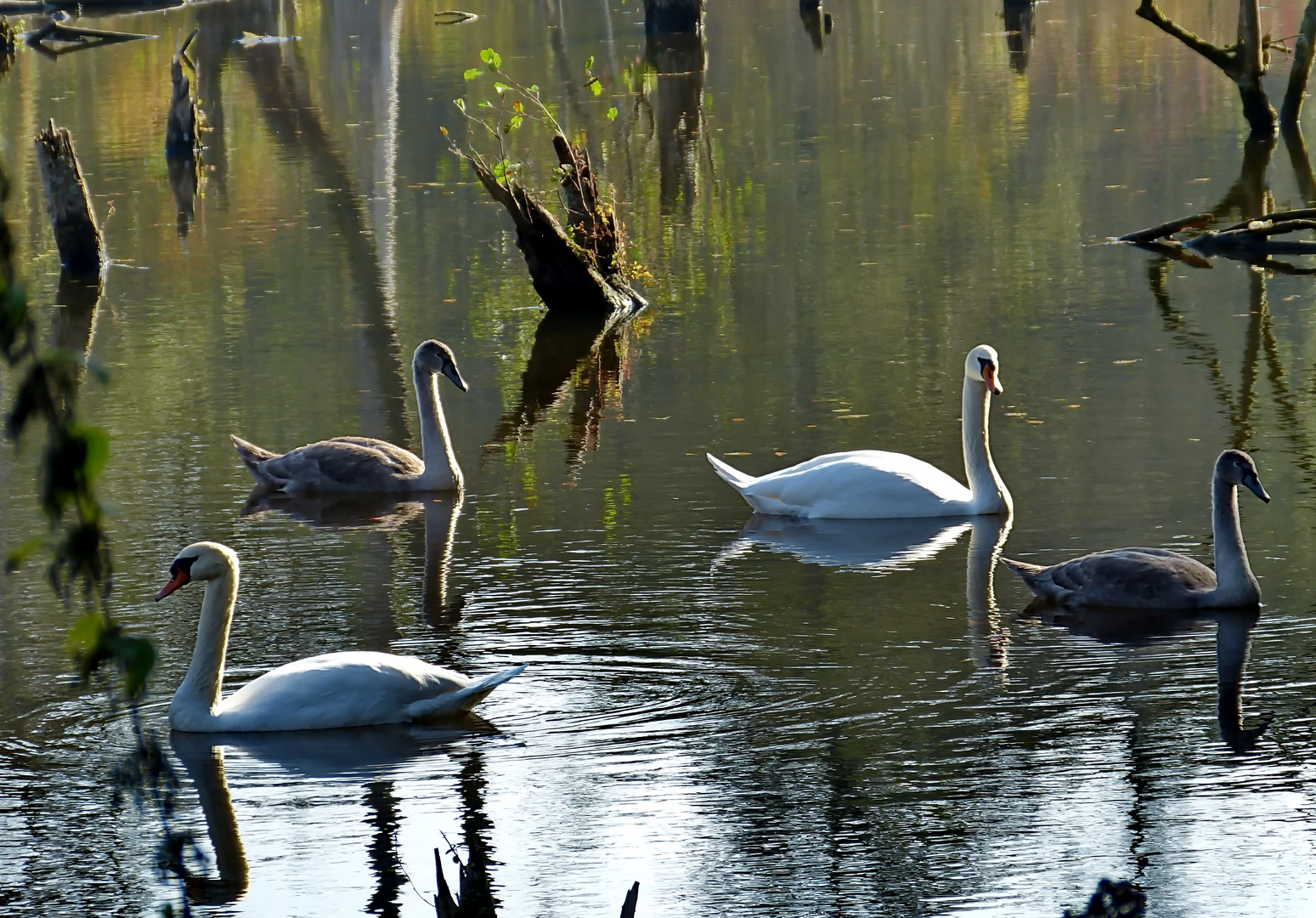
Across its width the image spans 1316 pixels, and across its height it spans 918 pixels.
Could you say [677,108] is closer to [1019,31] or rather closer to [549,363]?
[1019,31]

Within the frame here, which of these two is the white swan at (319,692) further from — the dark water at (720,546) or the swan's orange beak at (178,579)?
the swan's orange beak at (178,579)

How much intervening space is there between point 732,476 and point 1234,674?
4.05m

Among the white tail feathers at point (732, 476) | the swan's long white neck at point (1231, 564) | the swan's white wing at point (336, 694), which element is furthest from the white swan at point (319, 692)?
the white tail feathers at point (732, 476)

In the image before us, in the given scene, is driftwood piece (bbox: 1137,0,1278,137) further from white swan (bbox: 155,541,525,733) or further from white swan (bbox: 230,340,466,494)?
white swan (bbox: 155,541,525,733)

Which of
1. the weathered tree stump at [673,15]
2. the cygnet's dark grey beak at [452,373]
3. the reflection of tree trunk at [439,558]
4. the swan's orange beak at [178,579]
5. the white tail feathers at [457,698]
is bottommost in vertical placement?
the reflection of tree trunk at [439,558]

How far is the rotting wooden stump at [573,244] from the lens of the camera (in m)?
17.9

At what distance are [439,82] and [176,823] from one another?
116 feet

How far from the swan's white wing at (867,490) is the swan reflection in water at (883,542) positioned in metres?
0.07

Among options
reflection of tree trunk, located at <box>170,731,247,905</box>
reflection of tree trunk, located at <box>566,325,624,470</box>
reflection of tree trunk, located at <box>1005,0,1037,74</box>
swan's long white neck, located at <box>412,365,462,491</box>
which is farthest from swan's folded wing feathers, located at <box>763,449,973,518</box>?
reflection of tree trunk, located at <box>1005,0,1037,74</box>

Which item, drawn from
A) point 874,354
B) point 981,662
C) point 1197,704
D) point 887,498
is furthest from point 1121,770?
point 874,354

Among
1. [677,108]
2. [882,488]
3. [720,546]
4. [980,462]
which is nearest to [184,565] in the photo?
[720,546]

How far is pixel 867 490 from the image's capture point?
11328mm

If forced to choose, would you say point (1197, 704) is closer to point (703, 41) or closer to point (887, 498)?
point (887, 498)

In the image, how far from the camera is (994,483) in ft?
37.2
